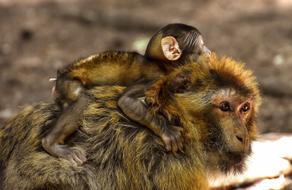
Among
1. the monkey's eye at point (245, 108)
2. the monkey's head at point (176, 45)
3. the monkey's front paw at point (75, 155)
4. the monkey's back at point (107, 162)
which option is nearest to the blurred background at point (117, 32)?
the monkey's head at point (176, 45)

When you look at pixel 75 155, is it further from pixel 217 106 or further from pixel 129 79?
pixel 217 106

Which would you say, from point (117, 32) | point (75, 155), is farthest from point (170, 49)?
point (117, 32)

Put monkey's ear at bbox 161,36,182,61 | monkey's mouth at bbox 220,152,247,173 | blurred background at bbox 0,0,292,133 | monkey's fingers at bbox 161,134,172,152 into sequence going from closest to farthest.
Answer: monkey's fingers at bbox 161,134,172,152 < monkey's mouth at bbox 220,152,247,173 < monkey's ear at bbox 161,36,182,61 < blurred background at bbox 0,0,292,133

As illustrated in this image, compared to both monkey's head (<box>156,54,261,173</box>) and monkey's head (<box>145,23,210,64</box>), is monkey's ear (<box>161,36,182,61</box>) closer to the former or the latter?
monkey's head (<box>145,23,210,64</box>)

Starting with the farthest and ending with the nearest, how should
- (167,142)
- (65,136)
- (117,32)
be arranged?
(117,32), (65,136), (167,142)

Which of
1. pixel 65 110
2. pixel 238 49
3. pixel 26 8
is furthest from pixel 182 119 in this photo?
pixel 26 8

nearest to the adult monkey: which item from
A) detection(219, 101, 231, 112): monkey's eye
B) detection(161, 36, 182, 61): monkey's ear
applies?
detection(219, 101, 231, 112): monkey's eye
